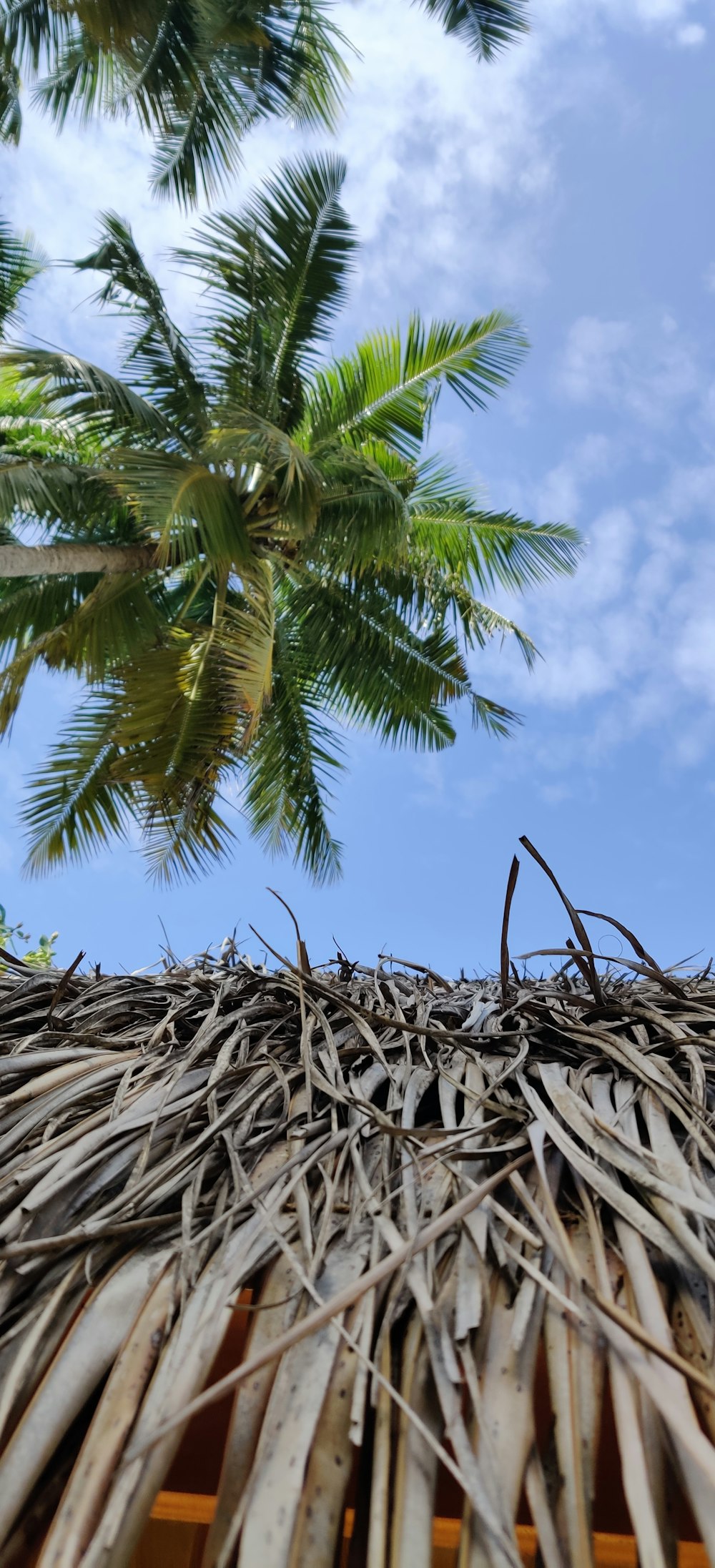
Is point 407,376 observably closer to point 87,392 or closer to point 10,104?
point 87,392

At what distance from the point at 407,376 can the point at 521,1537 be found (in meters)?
6.07

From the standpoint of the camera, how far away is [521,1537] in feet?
2.69

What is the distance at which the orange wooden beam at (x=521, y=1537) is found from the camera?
30.0 inches

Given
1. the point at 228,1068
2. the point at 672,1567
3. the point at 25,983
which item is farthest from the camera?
the point at 25,983

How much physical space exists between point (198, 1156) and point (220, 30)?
7.21m

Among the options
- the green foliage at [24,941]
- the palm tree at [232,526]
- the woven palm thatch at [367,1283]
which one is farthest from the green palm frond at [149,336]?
the woven palm thatch at [367,1283]

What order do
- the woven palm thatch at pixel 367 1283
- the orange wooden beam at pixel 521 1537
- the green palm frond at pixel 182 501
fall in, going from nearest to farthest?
the woven palm thatch at pixel 367 1283 < the orange wooden beam at pixel 521 1537 < the green palm frond at pixel 182 501

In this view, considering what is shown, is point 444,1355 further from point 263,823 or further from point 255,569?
point 263,823

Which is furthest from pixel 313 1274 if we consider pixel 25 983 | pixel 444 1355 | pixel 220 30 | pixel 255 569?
pixel 220 30

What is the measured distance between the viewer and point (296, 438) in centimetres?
641

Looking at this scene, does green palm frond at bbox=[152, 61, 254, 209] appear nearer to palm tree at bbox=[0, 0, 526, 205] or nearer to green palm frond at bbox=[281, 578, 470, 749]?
palm tree at bbox=[0, 0, 526, 205]

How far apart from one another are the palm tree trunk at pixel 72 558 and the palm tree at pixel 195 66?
2.78 meters

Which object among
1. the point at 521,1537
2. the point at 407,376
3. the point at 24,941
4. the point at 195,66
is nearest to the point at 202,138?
the point at 195,66

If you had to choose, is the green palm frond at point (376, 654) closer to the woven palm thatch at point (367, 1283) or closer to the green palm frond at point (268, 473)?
the green palm frond at point (268, 473)
